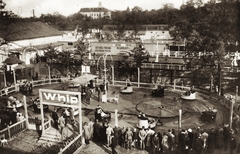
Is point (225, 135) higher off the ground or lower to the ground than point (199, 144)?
higher

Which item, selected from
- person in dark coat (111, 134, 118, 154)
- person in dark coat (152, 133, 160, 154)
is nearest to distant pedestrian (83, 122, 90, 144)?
person in dark coat (111, 134, 118, 154)

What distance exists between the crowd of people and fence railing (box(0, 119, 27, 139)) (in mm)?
6823

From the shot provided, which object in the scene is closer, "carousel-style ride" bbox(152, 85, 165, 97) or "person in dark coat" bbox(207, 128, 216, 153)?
"person in dark coat" bbox(207, 128, 216, 153)

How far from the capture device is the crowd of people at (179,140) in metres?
14.6

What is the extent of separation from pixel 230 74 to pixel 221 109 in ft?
41.9

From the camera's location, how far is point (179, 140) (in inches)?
596

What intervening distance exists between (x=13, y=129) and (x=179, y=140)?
11.3 m

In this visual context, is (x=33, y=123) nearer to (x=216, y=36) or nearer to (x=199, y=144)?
(x=199, y=144)

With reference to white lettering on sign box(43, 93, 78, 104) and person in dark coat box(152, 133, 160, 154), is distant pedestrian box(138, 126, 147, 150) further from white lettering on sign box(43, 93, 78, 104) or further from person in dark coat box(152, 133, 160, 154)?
white lettering on sign box(43, 93, 78, 104)

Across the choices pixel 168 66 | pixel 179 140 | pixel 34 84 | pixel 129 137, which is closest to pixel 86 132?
pixel 129 137

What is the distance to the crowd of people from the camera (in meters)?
14.6

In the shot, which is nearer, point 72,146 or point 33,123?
point 72,146

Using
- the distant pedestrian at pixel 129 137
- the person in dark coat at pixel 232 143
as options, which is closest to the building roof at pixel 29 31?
the distant pedestrian at pixel 129 137

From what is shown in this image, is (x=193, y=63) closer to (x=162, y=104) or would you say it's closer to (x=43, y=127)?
(x=162, y=104)
